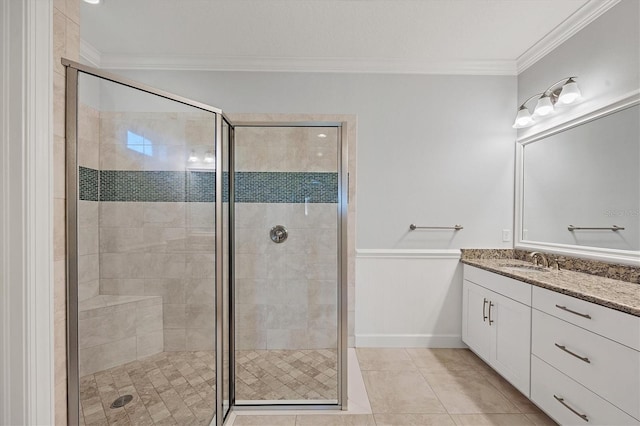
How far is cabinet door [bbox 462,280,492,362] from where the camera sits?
211cm

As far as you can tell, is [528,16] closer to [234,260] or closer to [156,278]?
[234,260]

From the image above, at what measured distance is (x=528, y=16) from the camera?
1917mm

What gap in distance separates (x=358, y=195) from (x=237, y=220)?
1.15 metres

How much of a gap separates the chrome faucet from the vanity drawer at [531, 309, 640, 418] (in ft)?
2.05

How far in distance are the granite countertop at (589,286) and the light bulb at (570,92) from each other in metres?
1.19

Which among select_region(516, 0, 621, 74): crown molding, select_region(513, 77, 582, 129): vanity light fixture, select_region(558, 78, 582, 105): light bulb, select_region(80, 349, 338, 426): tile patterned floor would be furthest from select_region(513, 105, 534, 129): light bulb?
select_region(80, 349, 338, 426): tile patterned floor

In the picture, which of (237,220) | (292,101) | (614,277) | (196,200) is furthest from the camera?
(292,101)

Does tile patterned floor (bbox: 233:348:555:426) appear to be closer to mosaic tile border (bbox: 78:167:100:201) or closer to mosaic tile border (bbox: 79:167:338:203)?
mosaic tile border (bbox: 79:167:338:203)

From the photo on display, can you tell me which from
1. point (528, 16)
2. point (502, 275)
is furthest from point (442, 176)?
point (528, 16)

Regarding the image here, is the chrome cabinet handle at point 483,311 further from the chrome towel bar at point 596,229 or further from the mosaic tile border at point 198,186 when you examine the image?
the mosaic tile border at point 198,186

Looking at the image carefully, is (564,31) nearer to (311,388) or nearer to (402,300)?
(402,300)

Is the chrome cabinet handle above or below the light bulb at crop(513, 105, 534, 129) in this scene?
below

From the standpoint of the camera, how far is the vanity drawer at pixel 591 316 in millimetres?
1148
